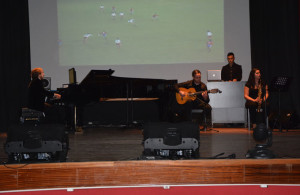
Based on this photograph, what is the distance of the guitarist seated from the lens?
6.44 m

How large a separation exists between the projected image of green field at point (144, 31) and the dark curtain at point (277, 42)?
0.74 metres

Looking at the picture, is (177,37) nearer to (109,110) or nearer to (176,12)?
(176,12)

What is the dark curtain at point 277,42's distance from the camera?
7.37 m

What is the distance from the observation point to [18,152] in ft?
8.48

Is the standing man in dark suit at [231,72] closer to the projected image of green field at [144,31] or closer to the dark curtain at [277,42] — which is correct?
the projected image of green field at [144,31]

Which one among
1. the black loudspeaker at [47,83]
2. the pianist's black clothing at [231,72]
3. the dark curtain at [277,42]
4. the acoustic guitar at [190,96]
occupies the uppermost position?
the dark curtain at [277,42]

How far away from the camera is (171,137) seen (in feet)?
8.35

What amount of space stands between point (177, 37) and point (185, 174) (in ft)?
19.5

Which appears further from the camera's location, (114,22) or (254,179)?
(114,22)

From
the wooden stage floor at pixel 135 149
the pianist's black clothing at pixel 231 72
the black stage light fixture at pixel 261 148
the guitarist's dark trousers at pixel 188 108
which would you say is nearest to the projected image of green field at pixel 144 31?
the pianist's black clothing at pixel 231 72

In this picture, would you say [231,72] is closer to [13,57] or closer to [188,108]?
[188,108]

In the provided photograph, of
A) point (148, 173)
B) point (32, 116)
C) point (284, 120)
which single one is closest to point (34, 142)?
point (148, 173)

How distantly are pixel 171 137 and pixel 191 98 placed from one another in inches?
159

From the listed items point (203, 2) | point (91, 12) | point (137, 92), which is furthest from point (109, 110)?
point (203, 2)
